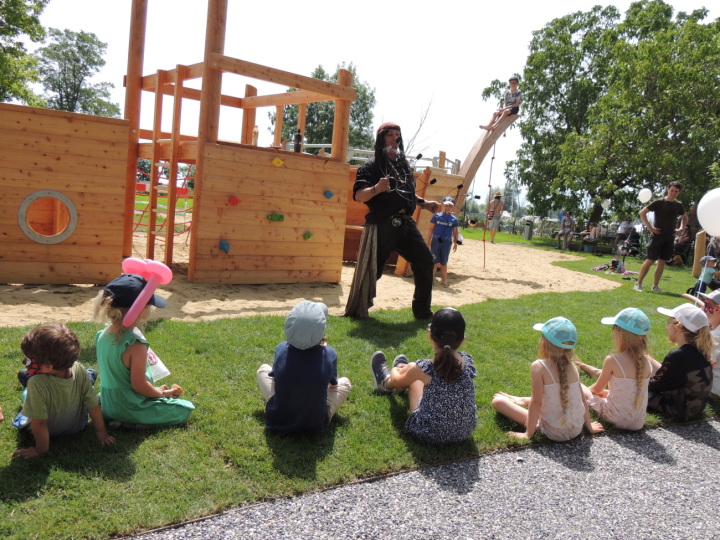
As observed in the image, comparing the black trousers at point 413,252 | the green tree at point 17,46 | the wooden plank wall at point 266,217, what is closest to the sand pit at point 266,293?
the wooden plank wall at point 266,217

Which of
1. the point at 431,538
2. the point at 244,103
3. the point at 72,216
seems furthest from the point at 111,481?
the point at 244,103

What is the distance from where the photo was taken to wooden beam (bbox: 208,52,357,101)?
8.00 metres

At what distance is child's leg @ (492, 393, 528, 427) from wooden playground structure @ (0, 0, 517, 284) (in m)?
5.47

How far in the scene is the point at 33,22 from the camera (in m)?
27.3

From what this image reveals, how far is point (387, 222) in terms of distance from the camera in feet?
21.2

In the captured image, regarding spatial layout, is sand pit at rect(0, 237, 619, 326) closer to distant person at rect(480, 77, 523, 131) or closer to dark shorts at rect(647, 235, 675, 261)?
dark shorts at rect(647, 235, 675, 261)

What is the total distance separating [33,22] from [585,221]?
29858mm

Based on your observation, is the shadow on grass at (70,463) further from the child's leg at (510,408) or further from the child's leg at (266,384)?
the child's leg at (510,408)

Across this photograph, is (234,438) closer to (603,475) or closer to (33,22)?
(603,475)

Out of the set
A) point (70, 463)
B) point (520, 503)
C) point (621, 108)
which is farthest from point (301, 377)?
point (621, 108)

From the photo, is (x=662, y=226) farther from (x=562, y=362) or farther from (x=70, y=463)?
(x=70, y=463)

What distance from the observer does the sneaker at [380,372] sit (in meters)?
4.30

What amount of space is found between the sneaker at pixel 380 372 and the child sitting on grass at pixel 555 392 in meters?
1.02

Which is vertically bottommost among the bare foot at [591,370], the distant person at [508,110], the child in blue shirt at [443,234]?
the bare foot at [591,370]
